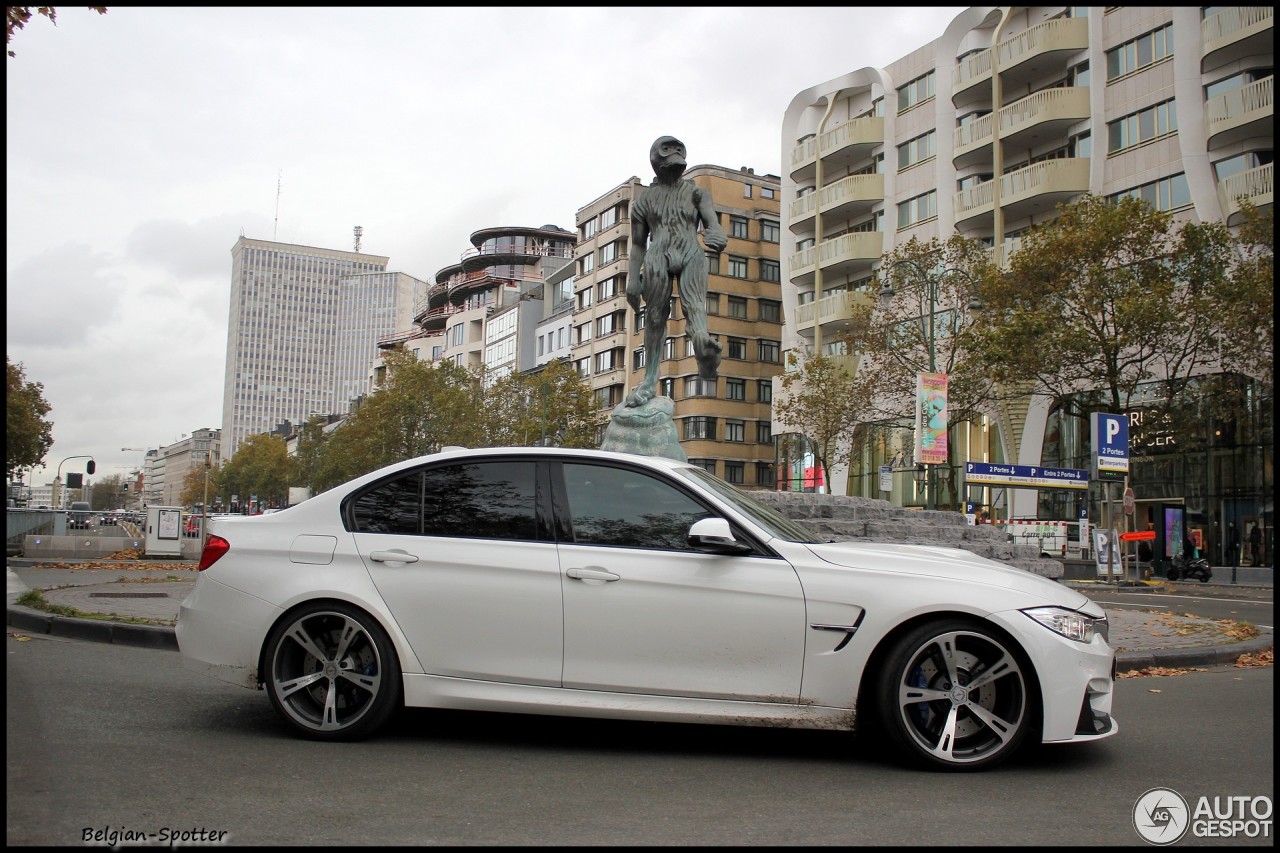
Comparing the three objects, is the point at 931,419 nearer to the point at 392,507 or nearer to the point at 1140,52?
the point at 1140,52

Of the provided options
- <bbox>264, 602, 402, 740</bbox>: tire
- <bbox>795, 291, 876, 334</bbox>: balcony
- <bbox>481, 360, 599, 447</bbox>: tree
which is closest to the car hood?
<bbox>264, 602, 402, 740</bbox>: tire

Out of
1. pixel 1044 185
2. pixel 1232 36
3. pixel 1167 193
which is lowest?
pixel 1167 193

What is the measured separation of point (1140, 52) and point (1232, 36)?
4622mm

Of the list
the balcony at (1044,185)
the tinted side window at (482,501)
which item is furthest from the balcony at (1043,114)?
the tinted side window at (482,501)

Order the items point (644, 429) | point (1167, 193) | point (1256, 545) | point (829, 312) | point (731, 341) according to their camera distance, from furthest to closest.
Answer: point (731, 341)
point (829, 312)
point (1167, 193)
point (1256, 545)
point (644, 429)

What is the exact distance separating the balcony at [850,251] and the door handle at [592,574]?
46367 mm

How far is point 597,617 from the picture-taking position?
16.8ft

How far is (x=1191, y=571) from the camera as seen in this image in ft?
92.6

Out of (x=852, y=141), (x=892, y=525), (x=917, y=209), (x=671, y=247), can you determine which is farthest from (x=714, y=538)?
(x=852, y=141)

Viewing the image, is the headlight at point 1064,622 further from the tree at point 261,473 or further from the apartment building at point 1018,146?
the tree at point 261,473

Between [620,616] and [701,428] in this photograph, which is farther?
[701,428]

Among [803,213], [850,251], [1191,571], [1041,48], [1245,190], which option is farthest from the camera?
[803,213]

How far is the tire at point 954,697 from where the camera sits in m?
4.80

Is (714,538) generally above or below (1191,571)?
above
